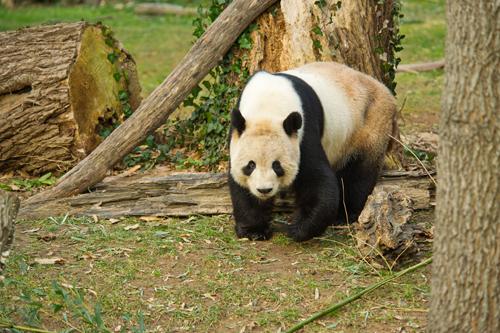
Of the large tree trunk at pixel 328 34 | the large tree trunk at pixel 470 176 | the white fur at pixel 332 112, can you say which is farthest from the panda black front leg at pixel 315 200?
the large tree trunk at pixel 470 176

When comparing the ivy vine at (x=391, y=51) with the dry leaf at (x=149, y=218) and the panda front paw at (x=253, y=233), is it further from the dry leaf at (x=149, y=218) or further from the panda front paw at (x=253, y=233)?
the dry leaf at (x=149, y=218)

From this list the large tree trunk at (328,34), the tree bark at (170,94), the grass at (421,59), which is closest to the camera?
the tree bark at (170,94)

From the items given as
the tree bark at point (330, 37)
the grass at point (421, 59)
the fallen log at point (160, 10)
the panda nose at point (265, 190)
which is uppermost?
the tree bark at point (330, 37)

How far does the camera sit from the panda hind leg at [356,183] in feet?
24.0

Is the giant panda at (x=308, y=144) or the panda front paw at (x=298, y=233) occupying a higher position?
the giant panda at (x=308, y=144)

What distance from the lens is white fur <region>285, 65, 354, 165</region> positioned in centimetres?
704

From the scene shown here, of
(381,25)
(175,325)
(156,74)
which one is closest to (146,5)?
(156,74)

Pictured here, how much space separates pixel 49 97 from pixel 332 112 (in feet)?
10.2

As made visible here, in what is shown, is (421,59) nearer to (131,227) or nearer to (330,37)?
(330,37)

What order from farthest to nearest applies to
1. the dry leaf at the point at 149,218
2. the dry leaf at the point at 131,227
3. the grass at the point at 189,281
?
the dry leaf at the point at 149,218, the dry leaf at the point at 131,227, the grass at the point at 189,281

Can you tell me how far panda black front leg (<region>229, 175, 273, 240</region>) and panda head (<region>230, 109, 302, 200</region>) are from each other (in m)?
0.27

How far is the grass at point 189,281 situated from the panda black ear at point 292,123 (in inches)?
39.9

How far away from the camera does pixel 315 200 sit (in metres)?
6.62

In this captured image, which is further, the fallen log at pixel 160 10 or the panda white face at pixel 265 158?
the fallen log at pixel 160 10
